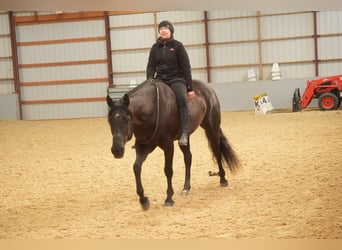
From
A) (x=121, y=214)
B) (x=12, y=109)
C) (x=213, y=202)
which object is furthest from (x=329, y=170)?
(x=12, y=109)

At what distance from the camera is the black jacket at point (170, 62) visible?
451 centimetres

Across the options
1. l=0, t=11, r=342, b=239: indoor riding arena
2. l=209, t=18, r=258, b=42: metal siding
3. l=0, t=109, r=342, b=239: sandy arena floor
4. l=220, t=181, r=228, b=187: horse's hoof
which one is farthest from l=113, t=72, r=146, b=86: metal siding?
l=220, t=181, r=228, b=187: horse's hoof

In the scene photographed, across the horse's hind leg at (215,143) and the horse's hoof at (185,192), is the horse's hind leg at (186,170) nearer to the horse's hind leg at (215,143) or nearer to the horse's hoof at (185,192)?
the horse's hoof at (185,192)

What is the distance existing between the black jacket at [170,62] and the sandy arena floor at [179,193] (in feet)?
4.43

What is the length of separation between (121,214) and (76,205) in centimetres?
73

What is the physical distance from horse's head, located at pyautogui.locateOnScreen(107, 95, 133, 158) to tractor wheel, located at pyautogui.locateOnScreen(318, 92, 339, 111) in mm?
11455

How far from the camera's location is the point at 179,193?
5066 millimetres

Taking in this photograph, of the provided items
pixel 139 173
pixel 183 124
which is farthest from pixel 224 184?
pixel 139 173

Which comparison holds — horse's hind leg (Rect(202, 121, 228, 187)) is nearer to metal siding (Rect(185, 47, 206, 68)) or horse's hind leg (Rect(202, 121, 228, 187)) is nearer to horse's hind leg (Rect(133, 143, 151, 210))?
horse's hind leg (Rect(133, 143, 151, 210))

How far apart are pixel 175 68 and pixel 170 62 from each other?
0.29 ft

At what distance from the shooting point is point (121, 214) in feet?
13.8

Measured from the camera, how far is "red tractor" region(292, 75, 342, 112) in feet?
45.8

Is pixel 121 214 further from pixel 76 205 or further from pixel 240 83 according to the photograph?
pixel 240 83

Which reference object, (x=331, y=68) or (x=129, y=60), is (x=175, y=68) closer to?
(x=331, y=68)
